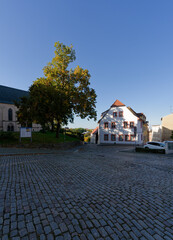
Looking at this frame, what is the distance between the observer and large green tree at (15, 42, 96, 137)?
17.2 meters

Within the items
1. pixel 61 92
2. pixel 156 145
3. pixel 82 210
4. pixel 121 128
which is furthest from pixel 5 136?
pixel 121 128

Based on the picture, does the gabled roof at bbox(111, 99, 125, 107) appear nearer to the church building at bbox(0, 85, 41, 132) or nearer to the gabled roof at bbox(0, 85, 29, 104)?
the church building at bbox(0, 85, 41, 132)

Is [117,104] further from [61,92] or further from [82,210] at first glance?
[82,210]

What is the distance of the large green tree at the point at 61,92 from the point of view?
679 inches

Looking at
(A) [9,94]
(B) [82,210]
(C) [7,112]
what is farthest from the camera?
(A) [9,94]

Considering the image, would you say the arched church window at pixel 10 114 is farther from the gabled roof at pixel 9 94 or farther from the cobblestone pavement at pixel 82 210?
the cobblestone pavement at pixel 82 210

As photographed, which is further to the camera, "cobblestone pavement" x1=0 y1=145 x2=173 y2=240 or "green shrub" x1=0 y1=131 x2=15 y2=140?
"green shrub" x1=0 y1=131 x2=15 y2=140

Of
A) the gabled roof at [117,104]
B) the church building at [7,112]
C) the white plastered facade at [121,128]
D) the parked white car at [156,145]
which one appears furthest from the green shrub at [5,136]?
the gabled roof at [117,104]

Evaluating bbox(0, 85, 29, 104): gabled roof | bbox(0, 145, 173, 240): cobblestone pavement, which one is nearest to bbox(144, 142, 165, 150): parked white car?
bbox(0, 145, 173, 240): cobblestone pavement

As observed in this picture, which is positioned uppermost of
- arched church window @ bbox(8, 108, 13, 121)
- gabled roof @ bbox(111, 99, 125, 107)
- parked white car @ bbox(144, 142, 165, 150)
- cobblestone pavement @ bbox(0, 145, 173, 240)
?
gabled roof @ bbox(111, 99, 125, 107)

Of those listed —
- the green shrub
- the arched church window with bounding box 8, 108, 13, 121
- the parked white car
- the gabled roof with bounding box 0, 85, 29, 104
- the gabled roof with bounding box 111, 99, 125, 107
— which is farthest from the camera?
the gabled roof with bounding box 0, 85, 29, 104

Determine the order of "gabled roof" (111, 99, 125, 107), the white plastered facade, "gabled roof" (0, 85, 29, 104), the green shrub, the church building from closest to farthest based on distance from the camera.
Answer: the green shrub, the white plastered facade, "gabled roof" (111, 99, 125, 107), the church building, "gabled roof" (0, 85, 29, 104)

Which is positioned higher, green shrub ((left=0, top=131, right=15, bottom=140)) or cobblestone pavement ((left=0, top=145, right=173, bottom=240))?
green shrub ((left=0, top=131, right=15, bottom=140))

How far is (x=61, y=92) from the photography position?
18.7 metres
